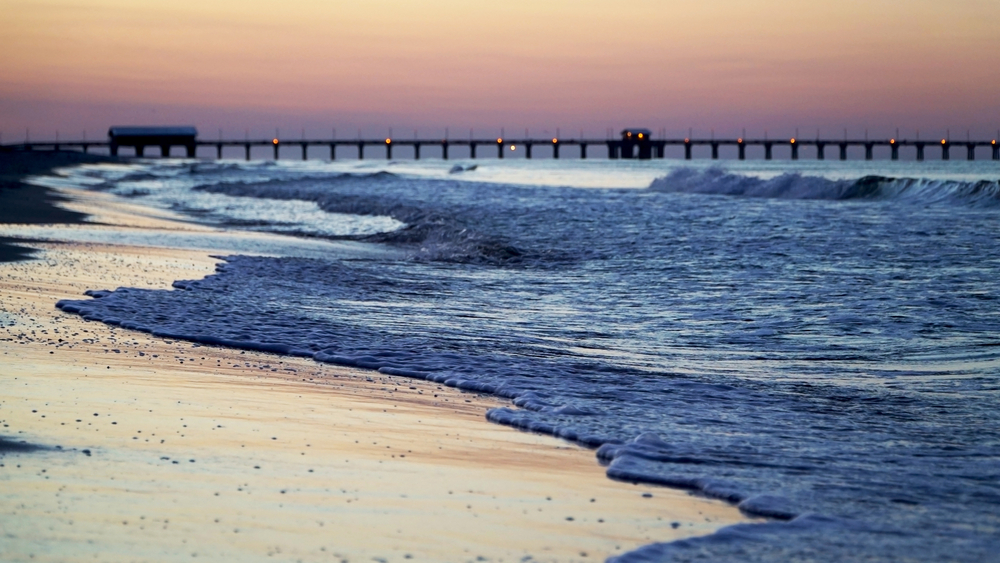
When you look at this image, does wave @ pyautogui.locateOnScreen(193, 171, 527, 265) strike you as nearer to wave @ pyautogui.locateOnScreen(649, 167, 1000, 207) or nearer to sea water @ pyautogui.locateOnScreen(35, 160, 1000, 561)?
sea water @ pyautogui.locateOnScreen(35, 160, 1000, 561)

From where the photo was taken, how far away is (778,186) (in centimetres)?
3050

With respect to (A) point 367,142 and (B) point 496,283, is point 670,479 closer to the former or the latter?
(B) point 496,283

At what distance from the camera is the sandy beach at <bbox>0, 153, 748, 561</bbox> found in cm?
251

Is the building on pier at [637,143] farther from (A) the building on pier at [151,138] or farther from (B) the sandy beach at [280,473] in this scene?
(B) the sandy beach at [280,473]

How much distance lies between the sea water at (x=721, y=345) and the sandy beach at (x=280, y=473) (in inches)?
8.5

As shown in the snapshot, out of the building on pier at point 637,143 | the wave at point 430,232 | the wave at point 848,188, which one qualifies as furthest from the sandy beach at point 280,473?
the building on pier at point 637,143

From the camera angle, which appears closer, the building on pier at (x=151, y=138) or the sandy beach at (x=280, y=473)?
the sandy beach at (x=280, y=473)

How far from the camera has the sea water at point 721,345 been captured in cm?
306

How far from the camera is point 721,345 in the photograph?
614cm

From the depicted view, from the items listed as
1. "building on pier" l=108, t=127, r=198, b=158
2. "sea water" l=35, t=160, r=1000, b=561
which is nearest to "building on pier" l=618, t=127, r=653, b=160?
"building on pier" l=108, t=127, r=198, b=158

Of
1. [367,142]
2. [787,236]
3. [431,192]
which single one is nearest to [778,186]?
[431,192]

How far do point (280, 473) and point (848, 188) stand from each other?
2718 centimetres

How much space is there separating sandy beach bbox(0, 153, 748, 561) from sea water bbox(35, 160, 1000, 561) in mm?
217

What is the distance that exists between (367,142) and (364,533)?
140 m
